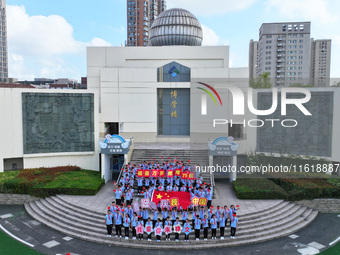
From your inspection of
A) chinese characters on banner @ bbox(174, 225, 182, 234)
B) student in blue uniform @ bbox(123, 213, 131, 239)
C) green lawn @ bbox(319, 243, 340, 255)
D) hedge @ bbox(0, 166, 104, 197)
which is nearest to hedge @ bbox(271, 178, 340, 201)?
green lawn @ bbox(319, 243, 340, 255)

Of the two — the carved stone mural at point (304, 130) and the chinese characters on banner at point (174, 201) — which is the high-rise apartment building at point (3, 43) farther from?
the chinese characters on banner at point (174, 201)

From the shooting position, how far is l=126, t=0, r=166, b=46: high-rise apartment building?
241 feet

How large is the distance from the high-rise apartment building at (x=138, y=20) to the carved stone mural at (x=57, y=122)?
58276mm

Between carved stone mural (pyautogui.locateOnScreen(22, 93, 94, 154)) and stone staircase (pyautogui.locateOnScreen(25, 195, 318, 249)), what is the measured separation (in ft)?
16.7

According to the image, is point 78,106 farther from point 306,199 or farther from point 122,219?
point 306,199

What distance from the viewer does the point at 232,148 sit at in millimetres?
17219

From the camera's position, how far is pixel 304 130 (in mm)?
19656

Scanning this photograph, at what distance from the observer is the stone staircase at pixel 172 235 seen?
1152 centimetres

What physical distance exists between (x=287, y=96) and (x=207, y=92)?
6.17 m

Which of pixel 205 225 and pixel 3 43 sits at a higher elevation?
pixel 3 43

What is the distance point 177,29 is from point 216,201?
16129mm

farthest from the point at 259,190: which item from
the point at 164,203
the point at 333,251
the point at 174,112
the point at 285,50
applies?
the point at 285,50

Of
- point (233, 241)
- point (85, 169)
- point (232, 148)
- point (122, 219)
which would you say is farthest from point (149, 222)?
point (85, 169)

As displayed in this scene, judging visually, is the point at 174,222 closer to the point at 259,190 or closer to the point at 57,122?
the point at 259,190
